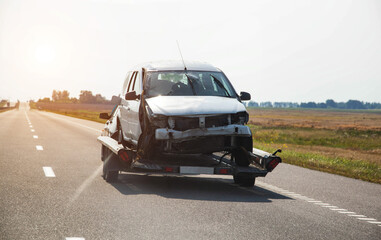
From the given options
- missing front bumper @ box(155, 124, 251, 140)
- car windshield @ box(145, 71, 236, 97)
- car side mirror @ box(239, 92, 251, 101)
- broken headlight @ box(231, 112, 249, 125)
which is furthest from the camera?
car side mirror @ box(239, 92, 251, 101)

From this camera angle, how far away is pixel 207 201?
7996 mm

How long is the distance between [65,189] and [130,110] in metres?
1.93

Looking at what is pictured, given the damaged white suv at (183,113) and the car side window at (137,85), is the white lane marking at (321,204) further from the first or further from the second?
the car side window at (137,85)

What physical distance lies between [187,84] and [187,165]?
5.94 feet

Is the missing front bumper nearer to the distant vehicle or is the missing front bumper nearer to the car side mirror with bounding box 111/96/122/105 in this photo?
A: the distant vehicle

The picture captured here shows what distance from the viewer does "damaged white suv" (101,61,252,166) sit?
8547 mm

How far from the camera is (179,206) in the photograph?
7.46 meters

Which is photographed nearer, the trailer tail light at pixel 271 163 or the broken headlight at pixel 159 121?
the broken headlight at pixel 159 121

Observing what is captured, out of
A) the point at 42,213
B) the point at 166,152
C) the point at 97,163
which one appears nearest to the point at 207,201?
the point at 166,152

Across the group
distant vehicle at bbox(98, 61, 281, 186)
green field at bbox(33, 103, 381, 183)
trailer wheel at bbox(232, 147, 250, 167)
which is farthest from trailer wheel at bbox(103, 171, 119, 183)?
green field at bbox(33, 103, 381, 183)

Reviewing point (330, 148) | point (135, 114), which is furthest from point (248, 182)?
point (330, 148)

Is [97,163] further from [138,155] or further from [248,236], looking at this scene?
[248,236]

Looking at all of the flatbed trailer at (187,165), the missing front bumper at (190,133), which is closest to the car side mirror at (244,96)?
the flatbed trailer at (187,165)

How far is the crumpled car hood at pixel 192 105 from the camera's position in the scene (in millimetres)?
8570
